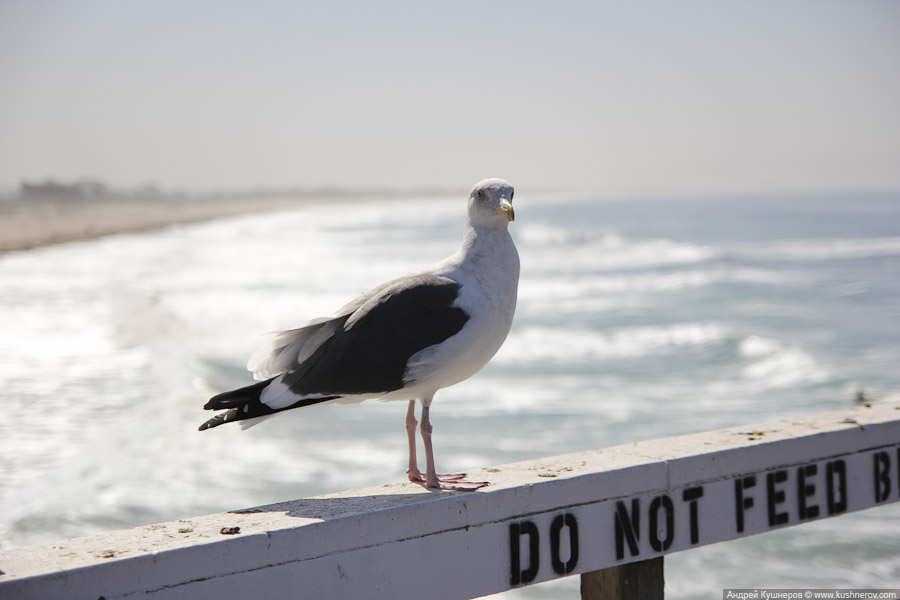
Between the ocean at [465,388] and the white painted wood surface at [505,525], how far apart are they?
8.74 ft

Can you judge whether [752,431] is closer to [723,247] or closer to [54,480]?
[54,480]

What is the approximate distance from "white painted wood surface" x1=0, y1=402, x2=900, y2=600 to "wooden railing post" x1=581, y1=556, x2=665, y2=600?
0.37ft

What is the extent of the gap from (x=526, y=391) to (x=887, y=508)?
4320 mm

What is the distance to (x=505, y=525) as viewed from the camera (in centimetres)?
233

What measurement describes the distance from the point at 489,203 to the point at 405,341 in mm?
493

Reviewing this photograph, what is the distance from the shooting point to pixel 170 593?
6.34 feet

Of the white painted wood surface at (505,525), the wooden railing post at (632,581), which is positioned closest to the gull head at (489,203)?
the white painted wood surface at (505,525)

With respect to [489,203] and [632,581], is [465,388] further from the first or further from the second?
[632,581]

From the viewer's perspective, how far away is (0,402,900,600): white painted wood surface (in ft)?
6.45

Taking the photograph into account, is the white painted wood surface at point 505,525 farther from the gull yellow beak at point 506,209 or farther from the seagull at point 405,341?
the gull yellow beak at point 506,209

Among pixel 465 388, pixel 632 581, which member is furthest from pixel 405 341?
pixel 465 388

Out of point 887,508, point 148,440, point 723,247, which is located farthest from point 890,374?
point 723,247

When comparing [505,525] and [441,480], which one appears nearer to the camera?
[505,525]

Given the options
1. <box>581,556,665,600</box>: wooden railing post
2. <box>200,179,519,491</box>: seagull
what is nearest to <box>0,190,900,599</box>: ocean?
<box>581,556,665,600</box>: wooden railing post
